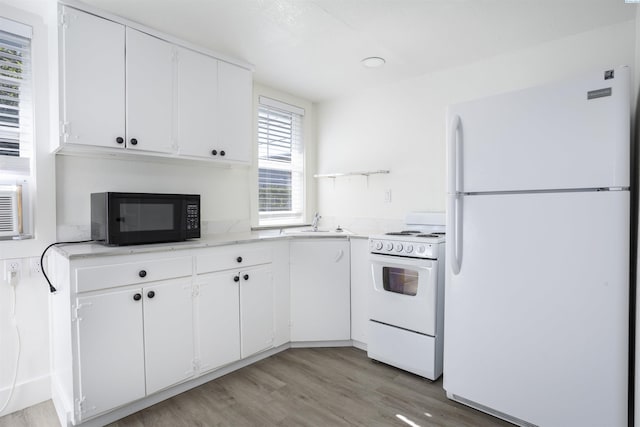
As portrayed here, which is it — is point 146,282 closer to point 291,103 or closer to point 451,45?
point 291,103

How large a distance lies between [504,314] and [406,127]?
1.94 metres

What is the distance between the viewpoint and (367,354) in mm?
2793

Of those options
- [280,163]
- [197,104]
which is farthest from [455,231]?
[280,163]

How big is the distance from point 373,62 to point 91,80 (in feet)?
6.59

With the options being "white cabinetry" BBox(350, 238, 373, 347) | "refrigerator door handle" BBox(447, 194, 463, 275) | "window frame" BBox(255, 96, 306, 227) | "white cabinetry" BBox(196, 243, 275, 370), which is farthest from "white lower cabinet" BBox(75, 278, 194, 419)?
"refrigerator door handle" BBox(447, 194, 463, 275)

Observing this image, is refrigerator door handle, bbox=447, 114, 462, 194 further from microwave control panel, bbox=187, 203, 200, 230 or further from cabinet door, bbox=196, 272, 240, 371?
microwave control panel, bbox=187, 203, 200, 230

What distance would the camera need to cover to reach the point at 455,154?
2072 millimetres

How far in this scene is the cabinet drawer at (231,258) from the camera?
232cm

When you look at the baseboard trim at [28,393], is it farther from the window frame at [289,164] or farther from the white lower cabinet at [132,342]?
the window frame at [289,164]

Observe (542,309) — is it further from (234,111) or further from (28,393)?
(28,393)

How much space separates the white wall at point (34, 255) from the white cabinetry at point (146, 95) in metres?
0.20

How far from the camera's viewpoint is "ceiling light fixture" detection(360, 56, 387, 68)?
2.77m

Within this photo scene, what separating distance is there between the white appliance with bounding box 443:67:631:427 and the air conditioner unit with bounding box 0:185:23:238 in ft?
8.52

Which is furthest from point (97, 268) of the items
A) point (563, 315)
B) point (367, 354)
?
point (563, 315)
